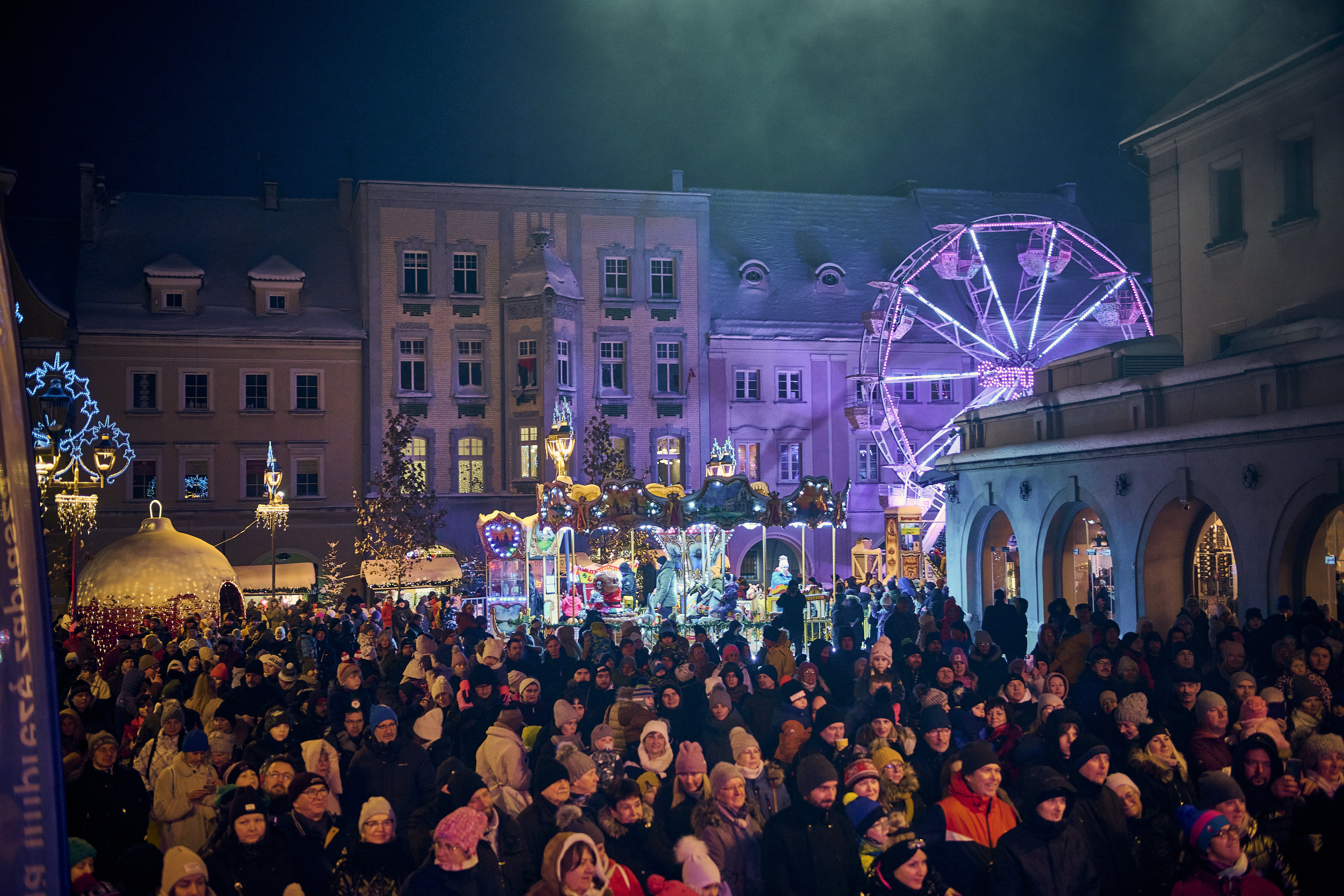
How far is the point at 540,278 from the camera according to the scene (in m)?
39.3

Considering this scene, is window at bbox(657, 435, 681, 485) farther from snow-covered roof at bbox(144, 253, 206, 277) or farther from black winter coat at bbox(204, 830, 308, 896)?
black winter coat at bbox(204, 830, 308, 896)

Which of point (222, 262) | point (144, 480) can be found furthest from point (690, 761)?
point (222, 262)

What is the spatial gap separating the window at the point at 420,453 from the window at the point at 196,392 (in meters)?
6.23

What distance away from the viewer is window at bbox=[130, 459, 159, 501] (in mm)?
37469

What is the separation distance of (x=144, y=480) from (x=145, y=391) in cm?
274

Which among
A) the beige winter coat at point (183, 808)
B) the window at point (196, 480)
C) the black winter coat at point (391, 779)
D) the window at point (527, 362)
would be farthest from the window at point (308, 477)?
the beige winter coat at point (183, 808)

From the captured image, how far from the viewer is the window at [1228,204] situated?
21141 mm

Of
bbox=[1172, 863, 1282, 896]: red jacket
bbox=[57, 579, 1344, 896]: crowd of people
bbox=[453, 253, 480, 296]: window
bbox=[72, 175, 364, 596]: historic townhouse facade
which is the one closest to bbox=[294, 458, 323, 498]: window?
bbox=[72, 175, 364, 596]: historic townhouse facade

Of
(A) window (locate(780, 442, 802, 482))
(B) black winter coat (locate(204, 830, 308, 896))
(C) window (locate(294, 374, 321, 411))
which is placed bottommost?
(B) black winter coat (locate(204, 830, 308, 896))

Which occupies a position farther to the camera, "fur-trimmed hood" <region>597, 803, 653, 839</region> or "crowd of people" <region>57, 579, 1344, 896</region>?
A: "fur-trimmed hood" <region>597, 803, 653, 839</region>

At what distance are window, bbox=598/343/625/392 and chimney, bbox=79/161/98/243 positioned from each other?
54.6ft

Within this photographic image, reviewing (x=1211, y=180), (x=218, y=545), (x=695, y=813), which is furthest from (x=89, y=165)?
(x=695, y=813)

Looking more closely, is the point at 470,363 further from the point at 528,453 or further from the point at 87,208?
the point at 87,208

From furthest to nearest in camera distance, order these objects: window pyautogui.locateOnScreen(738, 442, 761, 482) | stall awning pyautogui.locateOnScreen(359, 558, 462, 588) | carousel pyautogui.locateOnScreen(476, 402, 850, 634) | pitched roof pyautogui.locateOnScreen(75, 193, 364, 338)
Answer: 1. window pyautogui.locateOnScreen(738, 442, 761, 482)
2. pitched roof pyautogui.locateOnScreen(75, 193, 364, 338)
3. stall awning pyautogui.locateOnScreen(359, 558, 462, 588)
4. carousel pyautogui.locateOnScreen(476, 402, 850, 634)
